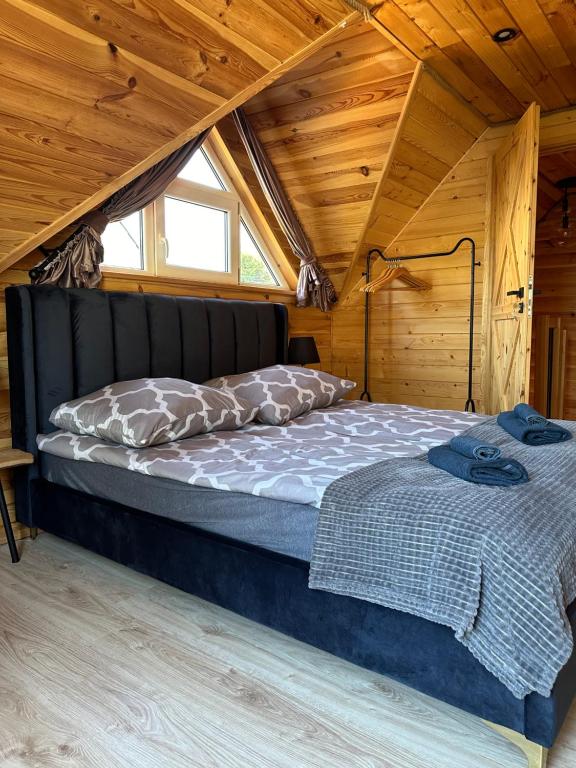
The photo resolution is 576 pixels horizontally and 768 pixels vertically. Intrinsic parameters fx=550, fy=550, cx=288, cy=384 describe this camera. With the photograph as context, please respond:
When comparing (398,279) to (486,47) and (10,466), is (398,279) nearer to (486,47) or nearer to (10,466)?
(486,47)

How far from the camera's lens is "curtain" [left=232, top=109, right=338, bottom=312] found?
12.2 ft

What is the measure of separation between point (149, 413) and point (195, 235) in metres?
1.76

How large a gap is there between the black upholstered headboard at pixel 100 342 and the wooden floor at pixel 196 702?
99cm

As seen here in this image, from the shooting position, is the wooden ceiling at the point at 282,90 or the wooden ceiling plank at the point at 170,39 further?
the wooden ceiling at the point at 282,90

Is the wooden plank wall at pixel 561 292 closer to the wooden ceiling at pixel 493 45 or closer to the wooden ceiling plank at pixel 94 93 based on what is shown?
the wooden ceiling at pixel 493 45

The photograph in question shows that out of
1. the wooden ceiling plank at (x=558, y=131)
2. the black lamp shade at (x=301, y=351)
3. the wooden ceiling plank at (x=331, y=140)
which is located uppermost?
the wooden ceiling plank at (x=558, y=131)

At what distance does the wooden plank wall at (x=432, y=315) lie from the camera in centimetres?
422

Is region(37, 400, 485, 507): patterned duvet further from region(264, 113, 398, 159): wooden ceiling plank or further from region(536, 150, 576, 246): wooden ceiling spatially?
region(536, 150, 576, 246): wooden ceiling

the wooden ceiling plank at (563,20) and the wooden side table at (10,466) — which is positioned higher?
the wooden ceiling plank at (563,20)

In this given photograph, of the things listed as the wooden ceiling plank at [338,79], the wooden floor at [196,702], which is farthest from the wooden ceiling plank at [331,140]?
the wooden floor at [196,702]

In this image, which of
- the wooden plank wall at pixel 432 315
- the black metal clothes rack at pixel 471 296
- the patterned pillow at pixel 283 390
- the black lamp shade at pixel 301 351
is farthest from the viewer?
the wooden plank wall at pixel 432 315

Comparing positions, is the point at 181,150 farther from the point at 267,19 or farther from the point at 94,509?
the point at 94,509

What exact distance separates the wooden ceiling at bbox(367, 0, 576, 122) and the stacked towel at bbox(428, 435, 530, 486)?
2.23 meters

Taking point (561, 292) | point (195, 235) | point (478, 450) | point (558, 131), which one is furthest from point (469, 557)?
point (561, 292)
